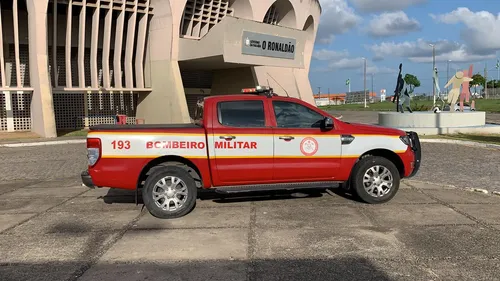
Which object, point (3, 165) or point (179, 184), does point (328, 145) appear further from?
point (3, 165)

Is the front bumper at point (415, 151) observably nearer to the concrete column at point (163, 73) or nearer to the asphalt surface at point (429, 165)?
→ the asphalt surface at point (429, 165)

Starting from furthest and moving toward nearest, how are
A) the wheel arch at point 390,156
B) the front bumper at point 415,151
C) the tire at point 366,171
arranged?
1. the front bumper at point 415,151
2. the wheel arch at point 390,156
3. the tire at point 366,171

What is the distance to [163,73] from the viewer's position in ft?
83.8

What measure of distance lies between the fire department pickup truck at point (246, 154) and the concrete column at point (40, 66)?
17.3 metres

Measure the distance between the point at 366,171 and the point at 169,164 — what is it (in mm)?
3182

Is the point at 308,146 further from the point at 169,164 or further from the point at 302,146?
the point at 169,164

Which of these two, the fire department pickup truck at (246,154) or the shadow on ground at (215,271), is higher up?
the fire department pickup truck at (246,154)

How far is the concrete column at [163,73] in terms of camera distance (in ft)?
82.1

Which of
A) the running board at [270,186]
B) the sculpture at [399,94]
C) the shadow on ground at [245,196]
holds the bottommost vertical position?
the shadow on ground at [245,196]

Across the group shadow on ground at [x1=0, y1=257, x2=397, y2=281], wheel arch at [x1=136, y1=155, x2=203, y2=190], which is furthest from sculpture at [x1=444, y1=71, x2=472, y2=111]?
shadow on ground at [x1=0, y1=257, x2=397, y2=281]

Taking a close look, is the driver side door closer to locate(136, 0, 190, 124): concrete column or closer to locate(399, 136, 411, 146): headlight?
locate(399, 136, 411, 146): headlight

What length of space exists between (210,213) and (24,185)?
212 inches

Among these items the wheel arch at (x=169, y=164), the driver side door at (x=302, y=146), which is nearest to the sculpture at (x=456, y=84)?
the driver side door at (x=302, y=146)

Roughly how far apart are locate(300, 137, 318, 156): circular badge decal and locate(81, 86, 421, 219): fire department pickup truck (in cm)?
2
